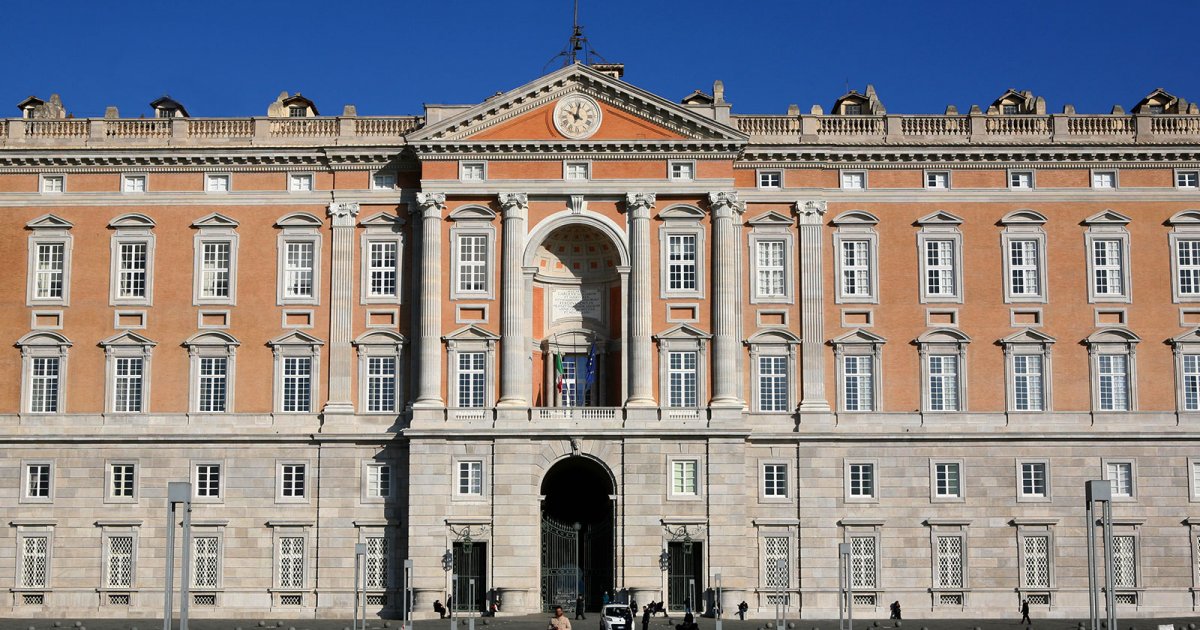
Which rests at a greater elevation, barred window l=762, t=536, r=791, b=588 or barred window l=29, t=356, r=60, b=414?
barred window l=29, t=356, r=60, b=414

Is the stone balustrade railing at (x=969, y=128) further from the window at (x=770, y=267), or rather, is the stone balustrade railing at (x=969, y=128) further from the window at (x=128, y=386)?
the window at (x=128, y=386)

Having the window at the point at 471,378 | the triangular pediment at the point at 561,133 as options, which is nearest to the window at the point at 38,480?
the window at the point at 471,378

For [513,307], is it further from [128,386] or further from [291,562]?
[128,386]

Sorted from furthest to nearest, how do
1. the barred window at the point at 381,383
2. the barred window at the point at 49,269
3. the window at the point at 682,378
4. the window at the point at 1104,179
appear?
the barred window at the point at 49,269
the window at the point at 1104,179
the barred window at the point at 381,383
the window at the point at 682,378

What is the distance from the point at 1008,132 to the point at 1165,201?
7779 mm

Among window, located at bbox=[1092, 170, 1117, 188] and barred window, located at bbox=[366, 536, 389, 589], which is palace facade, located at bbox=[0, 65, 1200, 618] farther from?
window, located at bbox=[1092, 170, 1117, 188]

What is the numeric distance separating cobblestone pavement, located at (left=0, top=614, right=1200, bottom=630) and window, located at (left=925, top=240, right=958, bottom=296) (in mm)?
14892

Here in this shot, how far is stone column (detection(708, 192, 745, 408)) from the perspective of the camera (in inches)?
2741

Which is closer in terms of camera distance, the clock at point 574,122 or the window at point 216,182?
the clock at point 574,122

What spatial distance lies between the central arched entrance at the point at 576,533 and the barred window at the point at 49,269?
24.3 m

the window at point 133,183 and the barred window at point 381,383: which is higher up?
the window at point 133,183

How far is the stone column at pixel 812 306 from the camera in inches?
2803

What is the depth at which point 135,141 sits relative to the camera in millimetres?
73812

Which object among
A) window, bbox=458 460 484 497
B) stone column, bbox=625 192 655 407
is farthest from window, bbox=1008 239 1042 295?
window, bbox=458 460 484 497
